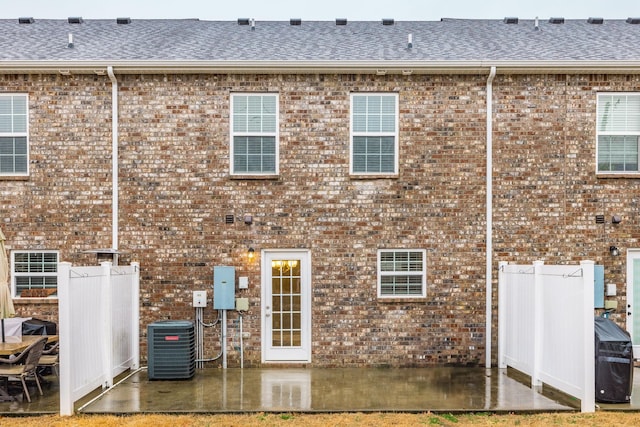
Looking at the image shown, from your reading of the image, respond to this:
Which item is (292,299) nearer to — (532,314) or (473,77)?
(532,314)

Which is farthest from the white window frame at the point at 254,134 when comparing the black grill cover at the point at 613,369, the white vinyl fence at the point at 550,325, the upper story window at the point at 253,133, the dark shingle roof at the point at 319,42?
the black grill cover at the point at 613,369

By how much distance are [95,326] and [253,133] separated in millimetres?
4260

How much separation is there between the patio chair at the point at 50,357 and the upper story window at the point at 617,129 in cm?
978

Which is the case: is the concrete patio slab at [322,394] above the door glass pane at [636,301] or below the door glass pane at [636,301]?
below

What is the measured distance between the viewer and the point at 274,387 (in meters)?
9.02

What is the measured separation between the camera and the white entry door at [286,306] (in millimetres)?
10539

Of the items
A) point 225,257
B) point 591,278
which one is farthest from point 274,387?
point 591,278

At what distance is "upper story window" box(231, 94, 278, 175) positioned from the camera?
35.1 feet

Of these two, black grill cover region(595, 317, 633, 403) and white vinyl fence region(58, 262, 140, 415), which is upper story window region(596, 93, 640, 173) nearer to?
black grill cover region(595, 317, 633, 403)

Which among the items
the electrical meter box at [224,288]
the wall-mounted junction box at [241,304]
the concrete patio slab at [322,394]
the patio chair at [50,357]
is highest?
the electrical meter box at [224,288]

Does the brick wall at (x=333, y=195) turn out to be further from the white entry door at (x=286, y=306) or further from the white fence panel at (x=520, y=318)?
the white fence panel at (x=520, y=318)

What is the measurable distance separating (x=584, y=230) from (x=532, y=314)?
2371 millimetres

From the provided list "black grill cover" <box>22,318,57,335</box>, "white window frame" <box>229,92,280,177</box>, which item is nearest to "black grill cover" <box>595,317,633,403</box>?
"white window frame" <box>229,92,280,177</box>

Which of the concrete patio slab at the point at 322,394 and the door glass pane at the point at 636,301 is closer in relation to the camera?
the concrete patio slab at the point at 322,394
